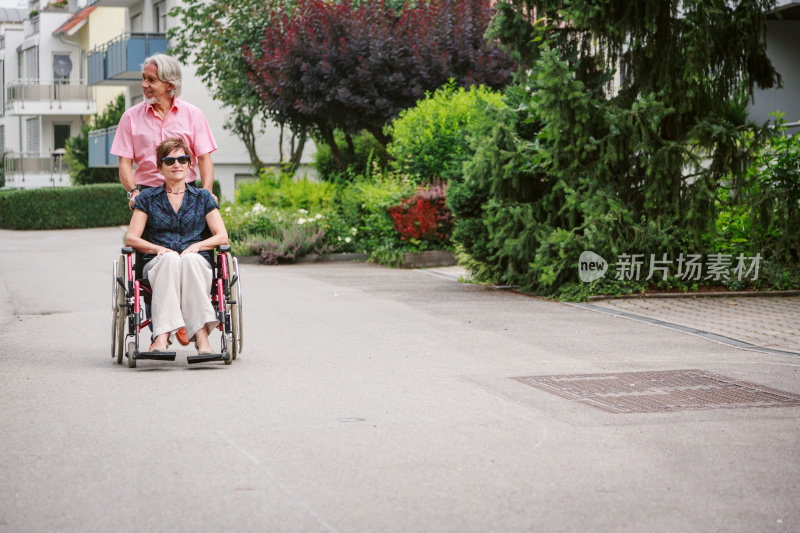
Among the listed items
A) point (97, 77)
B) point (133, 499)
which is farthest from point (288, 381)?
point (97, 77)

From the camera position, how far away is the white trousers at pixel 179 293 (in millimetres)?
7941

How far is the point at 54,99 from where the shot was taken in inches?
2181

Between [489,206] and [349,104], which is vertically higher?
[349,104]

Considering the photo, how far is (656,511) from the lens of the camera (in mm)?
4508

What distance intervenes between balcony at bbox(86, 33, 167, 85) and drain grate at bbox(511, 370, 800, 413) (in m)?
32.6

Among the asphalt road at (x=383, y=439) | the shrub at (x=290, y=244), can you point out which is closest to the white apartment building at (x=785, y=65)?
the shrub at (x=290, y=244)

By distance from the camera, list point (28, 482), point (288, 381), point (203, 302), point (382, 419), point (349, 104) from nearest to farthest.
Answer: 1. point (28, 482)
2. point (382, 419)
3. point (288, 381)
4. point (203, 302)
5. point (349, 104)

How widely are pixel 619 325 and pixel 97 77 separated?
126ft

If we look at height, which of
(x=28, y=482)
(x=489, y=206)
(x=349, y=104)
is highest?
(x=349, y=104)

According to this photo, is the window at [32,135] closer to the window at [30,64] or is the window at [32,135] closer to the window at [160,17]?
the window at [30,64]

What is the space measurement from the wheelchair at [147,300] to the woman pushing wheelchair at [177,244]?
7 centimetres

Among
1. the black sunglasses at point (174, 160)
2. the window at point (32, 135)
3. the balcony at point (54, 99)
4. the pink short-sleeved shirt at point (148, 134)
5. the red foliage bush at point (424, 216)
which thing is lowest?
the red foliage bush at point (424, 216)

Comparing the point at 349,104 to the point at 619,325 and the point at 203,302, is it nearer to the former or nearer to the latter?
the point at 619,325

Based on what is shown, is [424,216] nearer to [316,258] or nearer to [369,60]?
[316,258]
